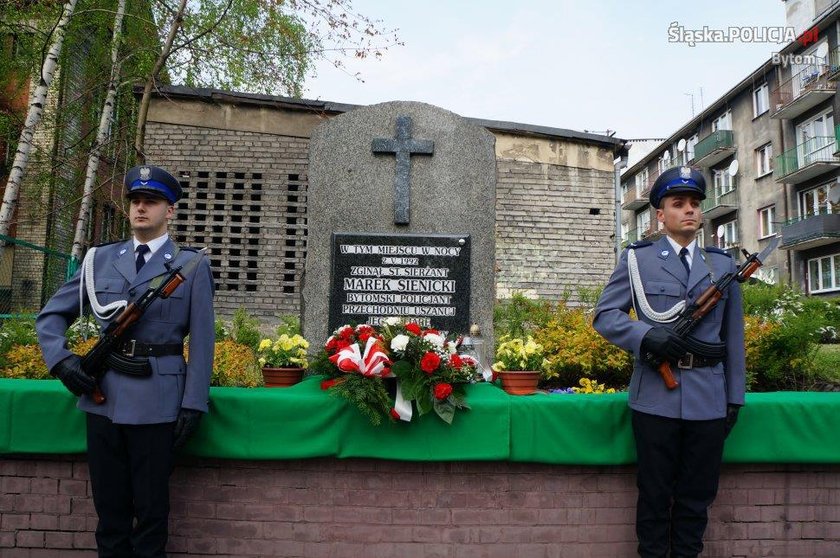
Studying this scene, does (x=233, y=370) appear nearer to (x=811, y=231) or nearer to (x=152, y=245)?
(x=152, y=245)

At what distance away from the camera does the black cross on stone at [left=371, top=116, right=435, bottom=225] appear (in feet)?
14.9

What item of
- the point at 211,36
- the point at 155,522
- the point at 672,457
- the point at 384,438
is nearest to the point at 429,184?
the point at 384,438

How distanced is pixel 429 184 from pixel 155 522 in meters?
2.91

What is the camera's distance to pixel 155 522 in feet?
8.84

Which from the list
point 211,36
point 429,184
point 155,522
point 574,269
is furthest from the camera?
point 211,36

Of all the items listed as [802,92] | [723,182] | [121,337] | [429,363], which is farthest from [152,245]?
[723,182]

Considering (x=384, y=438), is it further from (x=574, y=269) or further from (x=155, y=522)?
(x=574, y=269)

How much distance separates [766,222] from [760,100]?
204 inches

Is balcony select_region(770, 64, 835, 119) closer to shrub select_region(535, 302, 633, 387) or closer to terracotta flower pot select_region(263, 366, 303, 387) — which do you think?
shrub select_region(535, 302, 633, 387)

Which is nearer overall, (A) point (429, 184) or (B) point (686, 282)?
(B) point (686, 282)

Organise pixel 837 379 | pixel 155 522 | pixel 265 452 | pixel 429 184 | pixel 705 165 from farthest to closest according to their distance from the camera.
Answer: pixel 705 165
pixel 837 379
pixel 429 184
pixel 265 452
pixel 155 522

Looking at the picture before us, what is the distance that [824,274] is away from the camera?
922 inches

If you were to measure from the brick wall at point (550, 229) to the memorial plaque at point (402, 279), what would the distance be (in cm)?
612

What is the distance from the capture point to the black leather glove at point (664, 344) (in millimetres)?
2806
